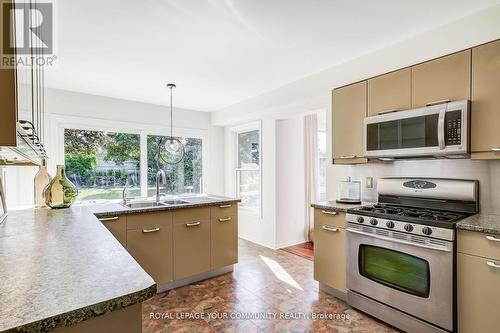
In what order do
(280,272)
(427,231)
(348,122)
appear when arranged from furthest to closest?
(280,272)
(348,122)
(427,231)

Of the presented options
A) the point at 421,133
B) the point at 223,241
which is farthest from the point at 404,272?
the point at 223,241

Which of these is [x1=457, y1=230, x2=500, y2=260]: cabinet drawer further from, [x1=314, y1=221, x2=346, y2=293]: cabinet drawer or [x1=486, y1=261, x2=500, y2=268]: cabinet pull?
[x1=314, y1=221, x2=346, y2=293]: cabinet drawer

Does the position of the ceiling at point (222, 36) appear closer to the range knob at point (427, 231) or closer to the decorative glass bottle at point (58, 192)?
the decorative glass bottle at point (58, 192)

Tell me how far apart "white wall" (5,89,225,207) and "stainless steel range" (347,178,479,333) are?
3665 mm

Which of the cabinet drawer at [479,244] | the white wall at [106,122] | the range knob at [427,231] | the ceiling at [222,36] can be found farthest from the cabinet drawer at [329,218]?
the white wall at [106,122]

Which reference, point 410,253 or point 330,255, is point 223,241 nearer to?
point 330,255

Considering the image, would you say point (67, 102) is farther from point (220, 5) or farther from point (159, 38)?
point (220, 5)

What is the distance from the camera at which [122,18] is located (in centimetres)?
209

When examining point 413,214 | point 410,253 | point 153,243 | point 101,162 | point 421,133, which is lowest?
point 153,243

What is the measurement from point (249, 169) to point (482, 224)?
366 cm

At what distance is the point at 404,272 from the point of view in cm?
203

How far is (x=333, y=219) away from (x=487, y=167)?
1.31 meters

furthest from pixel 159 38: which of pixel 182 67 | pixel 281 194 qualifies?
pixel 281 194

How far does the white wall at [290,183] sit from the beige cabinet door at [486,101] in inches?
103
